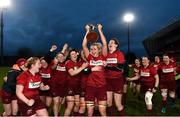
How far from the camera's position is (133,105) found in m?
13.8

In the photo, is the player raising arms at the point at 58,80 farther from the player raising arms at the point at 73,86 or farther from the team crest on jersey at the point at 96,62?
the team crest on jersey at the point at 96,62

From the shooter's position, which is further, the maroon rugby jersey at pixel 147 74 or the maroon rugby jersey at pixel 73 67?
the maroon rugby jersey at pixel 147 74

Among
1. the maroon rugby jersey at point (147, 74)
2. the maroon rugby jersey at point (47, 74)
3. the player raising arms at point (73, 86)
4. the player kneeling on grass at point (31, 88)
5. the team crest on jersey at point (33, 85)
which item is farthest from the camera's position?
the maroon rugby jersey at point (147, 74)

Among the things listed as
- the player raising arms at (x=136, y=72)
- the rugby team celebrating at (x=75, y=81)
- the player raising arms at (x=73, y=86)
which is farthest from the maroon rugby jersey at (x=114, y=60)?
the player raising arms at (x=136, y=72)

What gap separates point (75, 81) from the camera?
32.8 ft

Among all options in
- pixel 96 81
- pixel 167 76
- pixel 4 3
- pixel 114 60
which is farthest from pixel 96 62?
pixel 4 3

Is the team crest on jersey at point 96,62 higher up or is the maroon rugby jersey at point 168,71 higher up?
the team crest on jersey at point 96,62

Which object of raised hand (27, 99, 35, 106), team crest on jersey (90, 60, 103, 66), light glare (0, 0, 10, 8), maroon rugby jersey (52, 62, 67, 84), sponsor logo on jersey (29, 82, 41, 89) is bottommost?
raised hand (27, 99, 35, 106)

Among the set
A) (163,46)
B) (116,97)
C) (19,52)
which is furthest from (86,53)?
(19,52)

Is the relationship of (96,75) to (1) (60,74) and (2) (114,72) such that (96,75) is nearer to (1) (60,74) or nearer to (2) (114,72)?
(2) (114,72)

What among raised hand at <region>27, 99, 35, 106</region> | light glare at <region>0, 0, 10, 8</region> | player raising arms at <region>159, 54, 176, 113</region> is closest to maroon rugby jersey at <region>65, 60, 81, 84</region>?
raised hand at <region>27, 99, 35, 106</region>

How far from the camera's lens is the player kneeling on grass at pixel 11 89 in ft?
29.9

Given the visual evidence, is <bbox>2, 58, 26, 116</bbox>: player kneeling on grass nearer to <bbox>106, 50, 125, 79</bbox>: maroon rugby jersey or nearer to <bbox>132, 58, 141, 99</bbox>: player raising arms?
<bbox>106, 50, 125, 79</bbox>: maroon rugby jersey

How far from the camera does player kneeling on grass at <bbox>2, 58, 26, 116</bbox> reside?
9.12m
